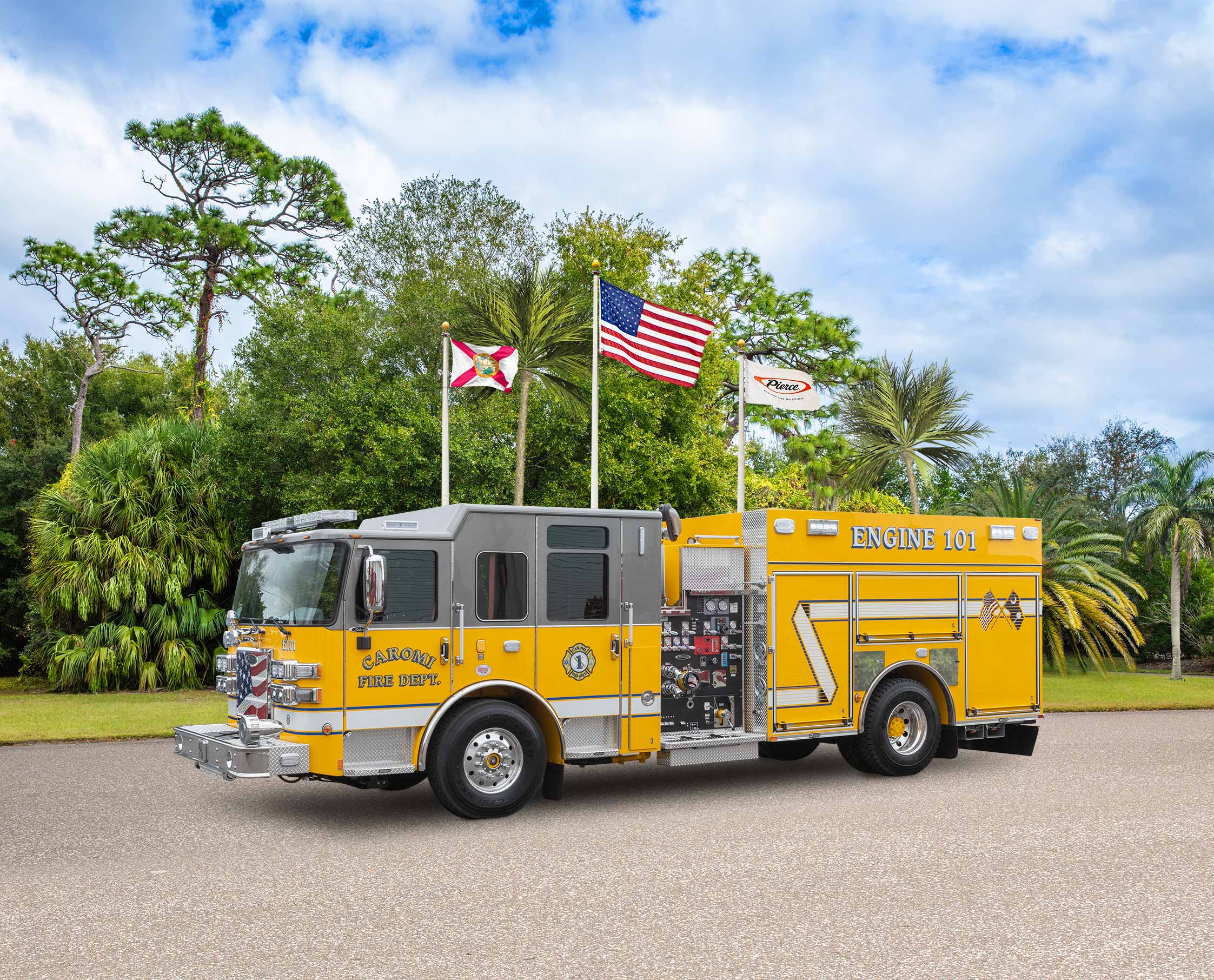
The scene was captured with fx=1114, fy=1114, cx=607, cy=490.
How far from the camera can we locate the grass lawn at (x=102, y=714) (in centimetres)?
1374

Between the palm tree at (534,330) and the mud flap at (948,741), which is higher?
the palm tree at (534,330)

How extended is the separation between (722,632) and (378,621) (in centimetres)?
350

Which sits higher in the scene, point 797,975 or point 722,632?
→ point 722,632

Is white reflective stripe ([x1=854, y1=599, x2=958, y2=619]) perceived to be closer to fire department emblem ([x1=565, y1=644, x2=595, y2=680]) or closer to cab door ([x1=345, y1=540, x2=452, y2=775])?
fire department emblem ([x1=565, y1=644, x2=595, y2=680])

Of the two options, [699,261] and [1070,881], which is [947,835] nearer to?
[1070,881]

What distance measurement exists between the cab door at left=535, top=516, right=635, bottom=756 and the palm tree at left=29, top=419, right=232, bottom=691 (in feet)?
44.6

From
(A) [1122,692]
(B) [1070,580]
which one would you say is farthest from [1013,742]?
(B) [1070,580]

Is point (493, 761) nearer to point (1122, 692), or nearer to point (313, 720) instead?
point (313, 720)

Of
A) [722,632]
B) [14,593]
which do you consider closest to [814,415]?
[14,593]

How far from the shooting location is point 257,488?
21.6 metres

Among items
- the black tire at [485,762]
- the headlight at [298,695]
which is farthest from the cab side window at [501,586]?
the headlight at [298,695]

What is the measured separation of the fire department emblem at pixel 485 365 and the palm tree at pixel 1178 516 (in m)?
17.9

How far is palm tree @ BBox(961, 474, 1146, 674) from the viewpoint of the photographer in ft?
79.3

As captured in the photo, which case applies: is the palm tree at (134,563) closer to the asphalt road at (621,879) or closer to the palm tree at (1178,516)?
the asphalt road at (621,879)
